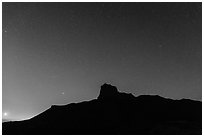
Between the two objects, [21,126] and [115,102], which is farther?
[115,102]

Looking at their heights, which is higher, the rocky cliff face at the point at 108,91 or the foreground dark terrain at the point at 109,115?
the rocky cliff face at the point at 108,91

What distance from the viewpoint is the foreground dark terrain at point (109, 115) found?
60.8 m

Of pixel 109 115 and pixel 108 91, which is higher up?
pixel 108 91

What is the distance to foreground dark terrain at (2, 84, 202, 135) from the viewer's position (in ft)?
200

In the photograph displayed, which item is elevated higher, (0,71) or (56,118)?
(0,71)

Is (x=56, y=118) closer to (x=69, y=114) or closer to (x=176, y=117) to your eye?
(x=69, y=114)

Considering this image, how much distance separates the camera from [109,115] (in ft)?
233

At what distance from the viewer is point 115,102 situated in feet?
266

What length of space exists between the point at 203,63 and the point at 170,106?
230ft

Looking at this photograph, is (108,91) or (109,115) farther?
(108,91)

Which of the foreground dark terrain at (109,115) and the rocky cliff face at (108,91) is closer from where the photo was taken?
the foreground dark terrain at (109,115)

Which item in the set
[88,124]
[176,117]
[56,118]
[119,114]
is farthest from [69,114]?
[176,117]

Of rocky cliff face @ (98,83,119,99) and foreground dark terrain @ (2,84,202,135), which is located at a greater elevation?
rocky cliff face @ (98,83,119,99)

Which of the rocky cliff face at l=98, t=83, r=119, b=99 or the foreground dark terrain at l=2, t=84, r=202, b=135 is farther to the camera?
the rocky cliff face at l=98, t=83, r=119, b=99
